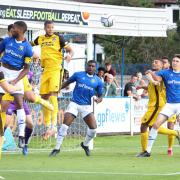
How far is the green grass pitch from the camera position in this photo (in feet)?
43.5

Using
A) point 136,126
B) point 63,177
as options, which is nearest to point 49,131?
point 63,177

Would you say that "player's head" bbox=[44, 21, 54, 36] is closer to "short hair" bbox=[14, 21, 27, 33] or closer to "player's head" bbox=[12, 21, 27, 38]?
"player's head" bbox=[12, 21, 27, 38]

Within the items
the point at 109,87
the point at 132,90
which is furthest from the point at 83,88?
the point at 132,90

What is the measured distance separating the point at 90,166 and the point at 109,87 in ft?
43.5

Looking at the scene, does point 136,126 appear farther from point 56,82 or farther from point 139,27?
point 56,82

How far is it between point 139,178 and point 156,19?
17.4 meters

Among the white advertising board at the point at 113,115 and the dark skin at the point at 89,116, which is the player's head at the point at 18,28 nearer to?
the dark skin at the point at 89,116

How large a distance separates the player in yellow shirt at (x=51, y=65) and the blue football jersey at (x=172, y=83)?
8.13 feet

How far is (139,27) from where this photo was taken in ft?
95.3

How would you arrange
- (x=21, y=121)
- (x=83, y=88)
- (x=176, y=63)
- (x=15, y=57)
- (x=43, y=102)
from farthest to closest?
(x=83, y=88) → (x=43, y=102) → (x=176, y=63) → (x=21, y=121) → (x=15, y=57)

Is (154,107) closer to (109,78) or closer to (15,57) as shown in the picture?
(15,57)

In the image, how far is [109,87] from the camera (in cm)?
2834

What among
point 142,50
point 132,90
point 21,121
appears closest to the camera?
point 21,121

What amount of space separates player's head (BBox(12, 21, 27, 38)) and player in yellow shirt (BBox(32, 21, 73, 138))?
2.15 meters
